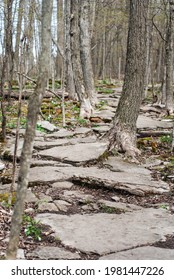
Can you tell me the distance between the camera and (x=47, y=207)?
528cm

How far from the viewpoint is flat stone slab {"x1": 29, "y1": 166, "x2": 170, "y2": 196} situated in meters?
6.19

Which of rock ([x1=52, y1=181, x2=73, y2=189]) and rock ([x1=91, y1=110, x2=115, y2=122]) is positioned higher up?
rock ([x1=91, y1=110, x2=115, y2=122])

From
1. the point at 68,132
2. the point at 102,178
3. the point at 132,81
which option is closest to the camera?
the point at 102,178

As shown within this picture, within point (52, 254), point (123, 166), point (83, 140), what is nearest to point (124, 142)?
point (123, 166)

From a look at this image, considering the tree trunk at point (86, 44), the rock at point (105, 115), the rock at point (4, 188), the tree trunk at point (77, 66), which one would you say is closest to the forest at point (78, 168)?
the rock at point (4, 188)

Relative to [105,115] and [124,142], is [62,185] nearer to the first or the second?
[124,142]

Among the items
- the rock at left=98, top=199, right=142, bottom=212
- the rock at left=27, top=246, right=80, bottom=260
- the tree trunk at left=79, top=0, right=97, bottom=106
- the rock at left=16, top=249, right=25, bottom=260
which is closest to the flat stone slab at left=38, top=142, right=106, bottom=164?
the rock at left=98, top=199, right=142, bottom=212

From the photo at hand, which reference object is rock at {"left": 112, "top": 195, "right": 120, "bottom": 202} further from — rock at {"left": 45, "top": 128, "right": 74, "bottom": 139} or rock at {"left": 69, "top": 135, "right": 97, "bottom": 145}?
rock at {"left": 45, "top": 128, "right": 74, "bottom": 139}

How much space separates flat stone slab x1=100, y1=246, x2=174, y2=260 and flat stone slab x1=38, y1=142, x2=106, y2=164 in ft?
11.4

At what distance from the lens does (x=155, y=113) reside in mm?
15312

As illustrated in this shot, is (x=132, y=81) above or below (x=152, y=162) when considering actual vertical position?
above

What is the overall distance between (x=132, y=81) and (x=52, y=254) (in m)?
4.96

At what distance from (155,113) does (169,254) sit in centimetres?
1175
